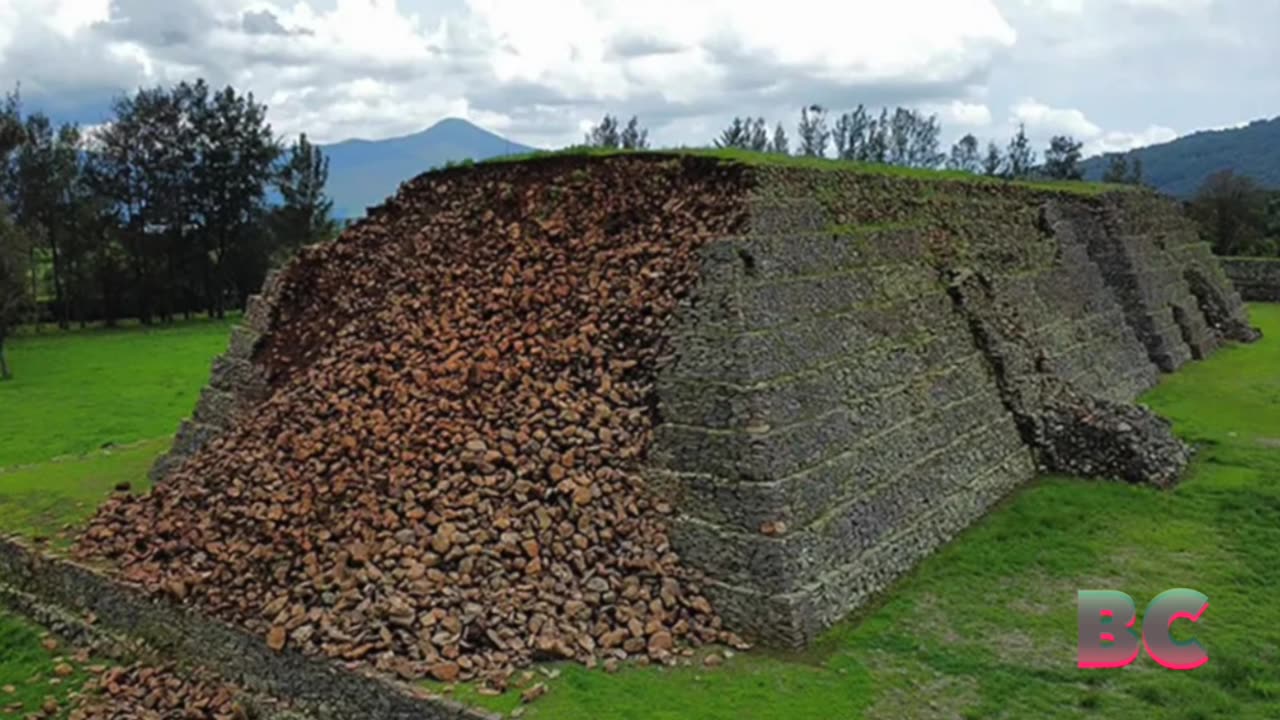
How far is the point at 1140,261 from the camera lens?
23.5 meters

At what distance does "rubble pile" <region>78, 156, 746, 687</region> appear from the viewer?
8.97m

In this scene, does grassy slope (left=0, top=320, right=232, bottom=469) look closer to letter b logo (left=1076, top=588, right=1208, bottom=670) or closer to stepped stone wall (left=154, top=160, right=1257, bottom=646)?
stepped stone wall (left=154, top=160, right=1257, bottom=646)

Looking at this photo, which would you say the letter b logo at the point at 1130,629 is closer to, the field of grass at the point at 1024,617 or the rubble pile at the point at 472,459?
the field of grass at the point at 1024,617

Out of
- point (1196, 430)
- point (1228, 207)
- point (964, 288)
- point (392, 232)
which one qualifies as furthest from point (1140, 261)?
point (1228, 207)

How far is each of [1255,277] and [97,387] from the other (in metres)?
37.2

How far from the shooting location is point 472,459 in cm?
1016

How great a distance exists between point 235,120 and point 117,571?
42.1 m

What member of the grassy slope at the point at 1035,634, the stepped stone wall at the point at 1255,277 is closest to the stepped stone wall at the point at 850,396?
the grassy slope at the point at 1035,634

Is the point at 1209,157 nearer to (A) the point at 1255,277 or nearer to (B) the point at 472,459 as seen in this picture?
(A) the point at 1255,277

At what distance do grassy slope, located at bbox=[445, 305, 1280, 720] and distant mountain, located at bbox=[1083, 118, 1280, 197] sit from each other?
112340mm

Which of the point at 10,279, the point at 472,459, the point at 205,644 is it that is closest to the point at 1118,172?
the point at 10,279

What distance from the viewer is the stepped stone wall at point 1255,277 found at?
3534 cm

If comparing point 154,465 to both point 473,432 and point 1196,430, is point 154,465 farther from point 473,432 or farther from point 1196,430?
point 1196,430

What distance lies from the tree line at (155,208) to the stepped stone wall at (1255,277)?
40.0 meters
